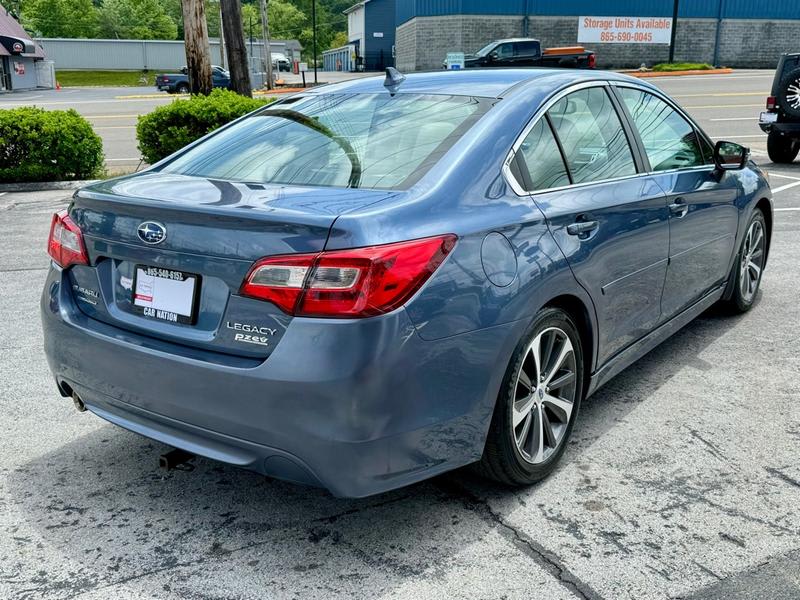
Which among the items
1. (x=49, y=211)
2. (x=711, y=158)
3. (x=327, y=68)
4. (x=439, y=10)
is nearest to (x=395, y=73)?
(x=711, y=158)

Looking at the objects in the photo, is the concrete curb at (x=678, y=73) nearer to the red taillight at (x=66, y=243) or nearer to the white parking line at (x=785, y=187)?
the white parking line at (x=785, y=187)

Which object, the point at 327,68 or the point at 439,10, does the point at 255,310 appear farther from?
the point at 327,68

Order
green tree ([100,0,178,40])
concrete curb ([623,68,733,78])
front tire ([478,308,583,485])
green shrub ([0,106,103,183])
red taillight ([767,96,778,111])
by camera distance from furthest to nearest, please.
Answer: green tree ([100,0,178,40]), concrete curb ([623,68,733,78]), red taillight ([767,96,778,111]), green shrub ([0,106,103,183]), front tire ([478,308,583,485])

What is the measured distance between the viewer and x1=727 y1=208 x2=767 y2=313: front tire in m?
5.32

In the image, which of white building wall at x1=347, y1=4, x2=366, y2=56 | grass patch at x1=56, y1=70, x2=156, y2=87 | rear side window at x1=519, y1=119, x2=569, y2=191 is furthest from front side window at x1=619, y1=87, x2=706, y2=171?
white building wall at x1=347, y1=4, x2=366, y2=56

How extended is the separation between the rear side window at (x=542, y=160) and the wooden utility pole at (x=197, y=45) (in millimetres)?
11454

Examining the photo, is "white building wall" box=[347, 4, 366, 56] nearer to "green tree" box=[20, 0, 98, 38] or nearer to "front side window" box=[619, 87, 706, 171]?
"green tree" box=[20, 0, 98, 38]

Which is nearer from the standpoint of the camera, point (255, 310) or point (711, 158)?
point (255, 310)

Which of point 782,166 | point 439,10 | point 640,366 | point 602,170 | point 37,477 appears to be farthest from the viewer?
point 439,10

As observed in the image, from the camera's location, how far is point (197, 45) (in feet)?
45.6

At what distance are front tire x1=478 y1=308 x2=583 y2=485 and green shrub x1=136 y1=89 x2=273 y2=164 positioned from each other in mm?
9793

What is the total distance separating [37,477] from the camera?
3436mm

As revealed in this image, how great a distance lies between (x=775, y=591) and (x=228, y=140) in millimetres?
2808

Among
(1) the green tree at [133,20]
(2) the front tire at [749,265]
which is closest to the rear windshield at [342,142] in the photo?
(2) the front tire at [749,265]
